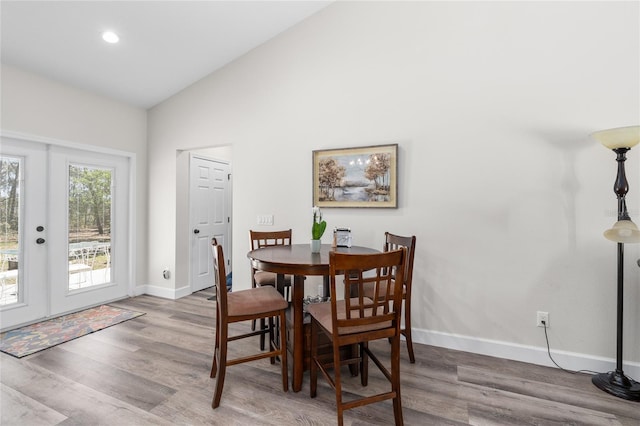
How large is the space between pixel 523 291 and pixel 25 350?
428cm

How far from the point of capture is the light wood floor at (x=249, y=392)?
1.78 m

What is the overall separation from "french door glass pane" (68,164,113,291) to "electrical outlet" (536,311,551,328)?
15.8 feet

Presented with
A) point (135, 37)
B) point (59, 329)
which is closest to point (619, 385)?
point (59, 329)

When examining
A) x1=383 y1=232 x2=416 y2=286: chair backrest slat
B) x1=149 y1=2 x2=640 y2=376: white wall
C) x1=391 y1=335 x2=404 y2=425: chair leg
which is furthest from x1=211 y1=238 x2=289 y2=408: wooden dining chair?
x1=149 y1=2 x2=640 y2=376: white wall

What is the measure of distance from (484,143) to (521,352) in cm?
178

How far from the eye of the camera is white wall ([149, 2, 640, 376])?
2.27 metres

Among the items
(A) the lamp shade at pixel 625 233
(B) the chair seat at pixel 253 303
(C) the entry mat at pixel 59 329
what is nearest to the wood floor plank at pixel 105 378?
(C) the entry mat at pixel 59 329

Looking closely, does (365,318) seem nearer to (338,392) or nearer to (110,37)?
(338,392)

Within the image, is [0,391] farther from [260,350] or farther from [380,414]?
[380,414]

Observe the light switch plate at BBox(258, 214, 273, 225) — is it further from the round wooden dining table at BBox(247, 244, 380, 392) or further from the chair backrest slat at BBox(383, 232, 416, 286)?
the chair backrest slat at BBox(383, 232, 416, 286)

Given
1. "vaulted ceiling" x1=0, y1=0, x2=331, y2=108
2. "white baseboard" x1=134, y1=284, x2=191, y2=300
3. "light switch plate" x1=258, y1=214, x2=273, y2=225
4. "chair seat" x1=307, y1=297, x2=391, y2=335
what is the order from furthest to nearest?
"white baseboard" x1=134, y1=284, x2=191, y2=300
"light switch plate" x1=258, y1=214, x2=273, y2=225
"vaulted ceiling" x1=0, y1=0, x2=331, y2=108
"chair seat" x1=307, y1=297, x2=391, y2=335

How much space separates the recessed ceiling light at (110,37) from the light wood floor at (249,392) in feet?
9.49

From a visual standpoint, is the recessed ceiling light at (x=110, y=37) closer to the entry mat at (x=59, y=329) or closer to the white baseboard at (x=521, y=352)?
the entry mat at (x=59, y=329)

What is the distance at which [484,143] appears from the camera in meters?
2.56
